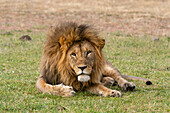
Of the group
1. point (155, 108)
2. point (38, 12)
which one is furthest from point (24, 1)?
point (155, 108)

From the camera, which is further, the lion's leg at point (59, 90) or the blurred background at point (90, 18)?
the blurred background at point (90, 18)

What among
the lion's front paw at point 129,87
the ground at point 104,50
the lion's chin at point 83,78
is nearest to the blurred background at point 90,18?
the ground at point 104,50

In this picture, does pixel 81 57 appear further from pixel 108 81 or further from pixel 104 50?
pixel 104 50

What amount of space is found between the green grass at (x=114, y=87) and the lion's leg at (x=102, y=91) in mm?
91

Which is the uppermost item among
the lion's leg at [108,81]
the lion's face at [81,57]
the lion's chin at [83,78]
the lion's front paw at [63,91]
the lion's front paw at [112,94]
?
the lion's face at [81,57]

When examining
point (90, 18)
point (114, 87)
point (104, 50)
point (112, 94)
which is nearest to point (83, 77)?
point (112, 94)

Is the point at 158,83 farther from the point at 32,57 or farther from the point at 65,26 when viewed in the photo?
the point at 32,57

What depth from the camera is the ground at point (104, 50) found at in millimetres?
4441

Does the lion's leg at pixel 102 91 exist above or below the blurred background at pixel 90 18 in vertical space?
below

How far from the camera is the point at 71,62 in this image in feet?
15.7

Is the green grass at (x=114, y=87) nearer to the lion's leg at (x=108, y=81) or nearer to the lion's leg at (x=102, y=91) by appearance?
the lion's leg at (x=102, y=91)

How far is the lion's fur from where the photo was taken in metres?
4.95

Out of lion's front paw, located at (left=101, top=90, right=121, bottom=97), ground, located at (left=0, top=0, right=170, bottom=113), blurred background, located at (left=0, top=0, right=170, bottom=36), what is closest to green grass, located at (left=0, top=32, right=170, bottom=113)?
ground, located at (left=0, top=0, right=170, bottom=113)

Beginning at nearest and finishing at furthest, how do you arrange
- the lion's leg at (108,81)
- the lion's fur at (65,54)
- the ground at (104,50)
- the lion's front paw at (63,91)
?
1. the ground at (104,50)
2. the lion's front paw at (63,91)
3. the lion's fur at (65,54)
4. the lion's leg at (108,81)
